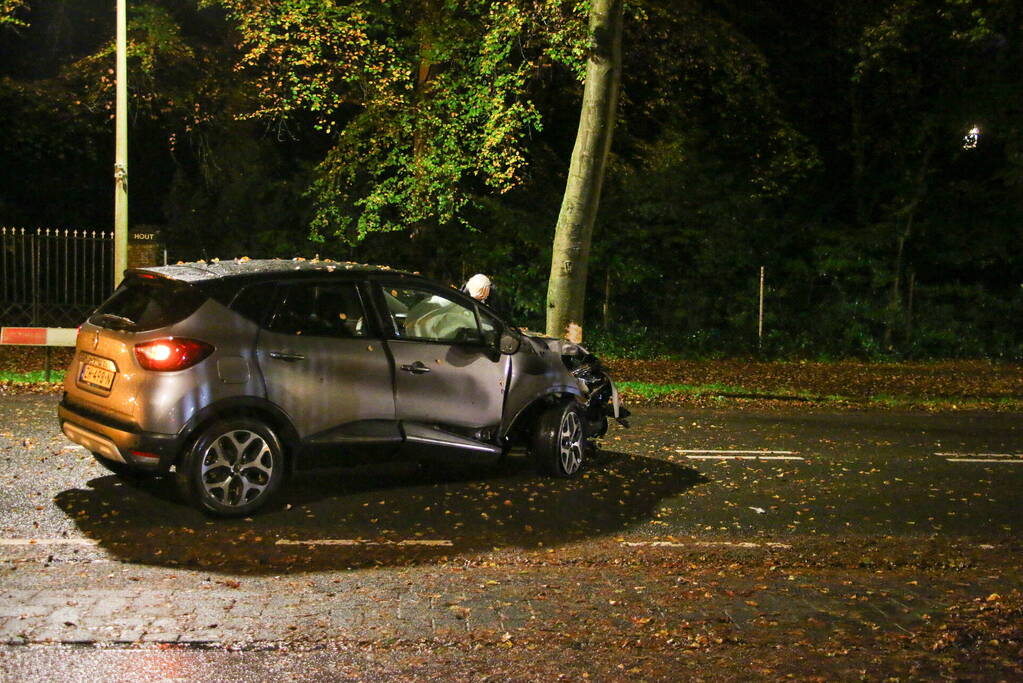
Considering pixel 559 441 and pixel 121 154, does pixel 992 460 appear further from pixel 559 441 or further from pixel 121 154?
pixel 121 154

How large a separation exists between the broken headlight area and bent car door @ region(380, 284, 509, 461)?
53.8 inches

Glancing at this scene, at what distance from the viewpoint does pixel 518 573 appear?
22.6 ft

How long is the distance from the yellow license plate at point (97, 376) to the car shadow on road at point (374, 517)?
867 mm

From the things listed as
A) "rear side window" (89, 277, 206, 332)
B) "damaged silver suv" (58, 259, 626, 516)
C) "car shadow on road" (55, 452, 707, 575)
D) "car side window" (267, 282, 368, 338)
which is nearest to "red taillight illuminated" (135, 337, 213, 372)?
"damaged silver suv" (58, 259, 626, 516)

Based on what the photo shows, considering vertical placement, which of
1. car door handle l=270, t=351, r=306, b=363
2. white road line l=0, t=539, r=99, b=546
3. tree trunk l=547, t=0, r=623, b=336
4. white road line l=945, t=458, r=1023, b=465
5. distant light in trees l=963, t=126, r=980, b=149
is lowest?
white road line l=0, t=539, r=99, b=546

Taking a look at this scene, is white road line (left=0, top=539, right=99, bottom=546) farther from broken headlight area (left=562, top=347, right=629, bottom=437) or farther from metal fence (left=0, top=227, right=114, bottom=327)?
metal fence (left=0, top=227, right=114, bottom=327)

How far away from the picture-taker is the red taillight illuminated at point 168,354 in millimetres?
7820

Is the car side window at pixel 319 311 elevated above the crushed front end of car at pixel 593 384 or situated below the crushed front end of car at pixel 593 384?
above

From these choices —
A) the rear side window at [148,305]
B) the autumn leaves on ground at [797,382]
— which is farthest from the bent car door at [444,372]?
the autumn leaves on ground at [797,382]

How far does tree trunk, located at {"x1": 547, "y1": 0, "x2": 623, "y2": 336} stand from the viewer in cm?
1709

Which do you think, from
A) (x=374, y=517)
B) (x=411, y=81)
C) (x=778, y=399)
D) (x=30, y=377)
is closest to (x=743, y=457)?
(x=374, y=517)

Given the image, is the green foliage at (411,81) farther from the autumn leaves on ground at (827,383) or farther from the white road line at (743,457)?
the white road line at (743,457)

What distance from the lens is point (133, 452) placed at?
7770 mm

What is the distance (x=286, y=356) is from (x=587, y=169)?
9.74m
